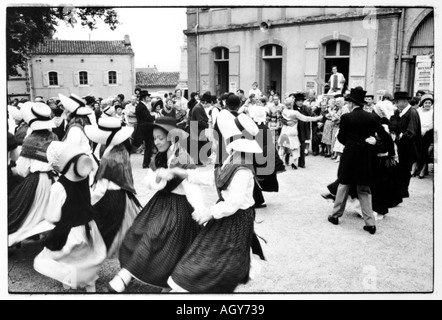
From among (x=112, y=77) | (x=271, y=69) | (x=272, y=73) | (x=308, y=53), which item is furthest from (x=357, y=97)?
(x=272, y=73)

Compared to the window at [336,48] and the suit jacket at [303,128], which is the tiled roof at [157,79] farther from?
the window at [336,48]

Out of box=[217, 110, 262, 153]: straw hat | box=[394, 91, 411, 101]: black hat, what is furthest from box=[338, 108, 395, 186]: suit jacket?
box=[394, 91, 411, 101]: black hat

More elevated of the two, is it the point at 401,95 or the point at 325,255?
the point at 401,95

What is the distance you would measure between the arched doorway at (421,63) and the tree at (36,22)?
5778mm

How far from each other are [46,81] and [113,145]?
5.07 ft

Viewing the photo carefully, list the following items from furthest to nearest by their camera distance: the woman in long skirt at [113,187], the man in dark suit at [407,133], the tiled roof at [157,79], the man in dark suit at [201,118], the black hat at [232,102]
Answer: the tiled roof at [157,79] → the man in dark suit at [201,118] → the man in dark suit at [407,133] → the black hat at [232,102] → the woman in long skirt at [113,187]

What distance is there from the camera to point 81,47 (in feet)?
17.4

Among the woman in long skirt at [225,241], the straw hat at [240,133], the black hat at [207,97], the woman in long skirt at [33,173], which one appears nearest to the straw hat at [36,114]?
the woman in long skirt at [33,173]

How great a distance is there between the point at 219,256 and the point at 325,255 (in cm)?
171

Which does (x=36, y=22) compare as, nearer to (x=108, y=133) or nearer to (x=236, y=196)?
(x=108, y=133)

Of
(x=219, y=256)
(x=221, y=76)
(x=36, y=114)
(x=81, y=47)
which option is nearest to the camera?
(x=219, y=256)

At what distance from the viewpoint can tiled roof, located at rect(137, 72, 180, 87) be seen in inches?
394

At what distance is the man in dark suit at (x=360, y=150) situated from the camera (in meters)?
5.46
